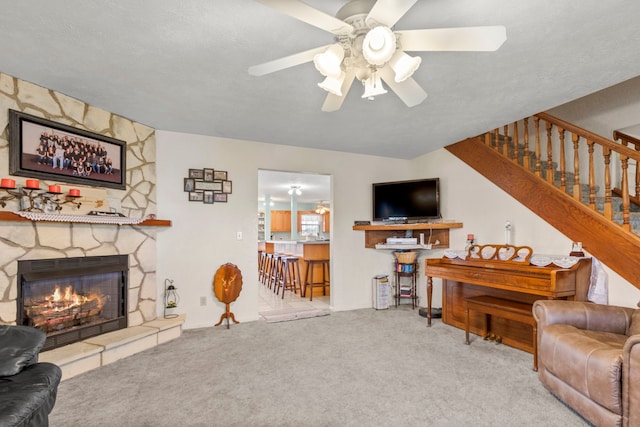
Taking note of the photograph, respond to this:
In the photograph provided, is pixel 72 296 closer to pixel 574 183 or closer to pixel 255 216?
pixel 255 216

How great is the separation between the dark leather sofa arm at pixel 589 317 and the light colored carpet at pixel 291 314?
2.75m

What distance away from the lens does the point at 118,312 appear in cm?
341

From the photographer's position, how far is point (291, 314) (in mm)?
4559

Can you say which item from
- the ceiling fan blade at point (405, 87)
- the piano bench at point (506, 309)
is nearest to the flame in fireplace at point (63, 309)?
the ceiling fan blade at point (405, 87)

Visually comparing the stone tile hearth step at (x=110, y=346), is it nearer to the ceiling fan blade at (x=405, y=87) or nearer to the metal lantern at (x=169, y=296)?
the metal lantern at (x=169, y=296)

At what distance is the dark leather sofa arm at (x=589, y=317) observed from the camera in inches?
93.4

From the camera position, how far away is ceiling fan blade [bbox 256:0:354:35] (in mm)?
1292

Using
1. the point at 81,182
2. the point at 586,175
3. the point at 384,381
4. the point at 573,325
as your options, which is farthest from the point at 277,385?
the point at 586,175

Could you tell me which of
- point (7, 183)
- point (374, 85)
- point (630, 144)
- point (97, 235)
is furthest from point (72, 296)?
point (630, 144)

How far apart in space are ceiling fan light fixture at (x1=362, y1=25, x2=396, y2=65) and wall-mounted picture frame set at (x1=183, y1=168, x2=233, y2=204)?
300cm

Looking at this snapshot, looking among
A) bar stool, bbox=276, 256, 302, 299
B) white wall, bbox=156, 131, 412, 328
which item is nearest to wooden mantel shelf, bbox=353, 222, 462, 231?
white wall, bbox=156, 131, 412, 328

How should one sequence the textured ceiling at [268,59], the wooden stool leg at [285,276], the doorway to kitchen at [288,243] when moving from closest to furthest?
the textured ceiling at [268,59]
the doorway to kitchen at [288,243]
the wooden stool leg at [285,276]

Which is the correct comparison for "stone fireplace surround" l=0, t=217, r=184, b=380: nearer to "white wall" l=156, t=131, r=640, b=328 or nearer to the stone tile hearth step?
the stone tile hearth step

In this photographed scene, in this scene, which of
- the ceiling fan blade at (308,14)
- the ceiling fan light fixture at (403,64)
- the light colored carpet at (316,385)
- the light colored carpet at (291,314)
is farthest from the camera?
the light colored carpet at (291,314)
